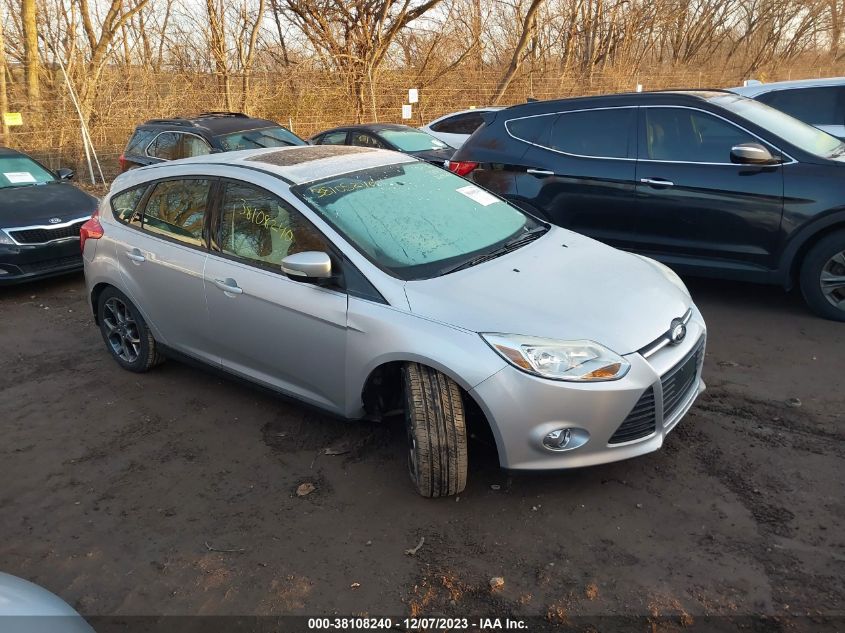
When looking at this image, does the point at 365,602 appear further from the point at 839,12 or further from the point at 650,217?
the point at 839,12

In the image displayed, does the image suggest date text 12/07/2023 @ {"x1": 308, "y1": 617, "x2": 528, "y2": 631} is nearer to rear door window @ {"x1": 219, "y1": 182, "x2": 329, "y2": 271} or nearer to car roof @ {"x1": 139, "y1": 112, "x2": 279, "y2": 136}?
rear door window @ {"x1": 219, "y1": 182, "x2": 329, "y2": 271}

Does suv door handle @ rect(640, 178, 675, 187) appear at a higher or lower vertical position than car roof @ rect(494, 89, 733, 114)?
lower

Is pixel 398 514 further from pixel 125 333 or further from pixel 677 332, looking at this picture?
pixel 125 333

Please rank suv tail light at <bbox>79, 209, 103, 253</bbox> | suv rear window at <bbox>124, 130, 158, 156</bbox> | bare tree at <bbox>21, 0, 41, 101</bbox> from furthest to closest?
1. bare tree at <bbox>21, 0, 41, 101</bbox>
2. suv rear window at <bbox>124, 130, 158, 156</bbox>
3. suv tail light at <bbox>79, 209, 103, 253</bbox>

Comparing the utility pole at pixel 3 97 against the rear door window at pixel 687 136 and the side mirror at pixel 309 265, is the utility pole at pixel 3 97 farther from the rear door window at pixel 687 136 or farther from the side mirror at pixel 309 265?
the side mirror at pixel 309 265

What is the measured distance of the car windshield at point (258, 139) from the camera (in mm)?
9169

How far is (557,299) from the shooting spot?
331cm

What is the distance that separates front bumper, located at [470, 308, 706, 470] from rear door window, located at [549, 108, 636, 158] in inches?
130

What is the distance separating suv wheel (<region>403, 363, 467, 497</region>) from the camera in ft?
10.2

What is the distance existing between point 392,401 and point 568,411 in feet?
3.33

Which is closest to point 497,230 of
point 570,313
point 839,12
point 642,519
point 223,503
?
point 570,313

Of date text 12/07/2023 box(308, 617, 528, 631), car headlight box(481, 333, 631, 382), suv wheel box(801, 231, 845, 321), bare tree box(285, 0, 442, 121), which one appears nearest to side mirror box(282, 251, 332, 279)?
car headlight box(481, 333, 631, 382)

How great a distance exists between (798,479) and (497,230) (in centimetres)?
204

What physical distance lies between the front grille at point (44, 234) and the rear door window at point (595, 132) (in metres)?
5.17
